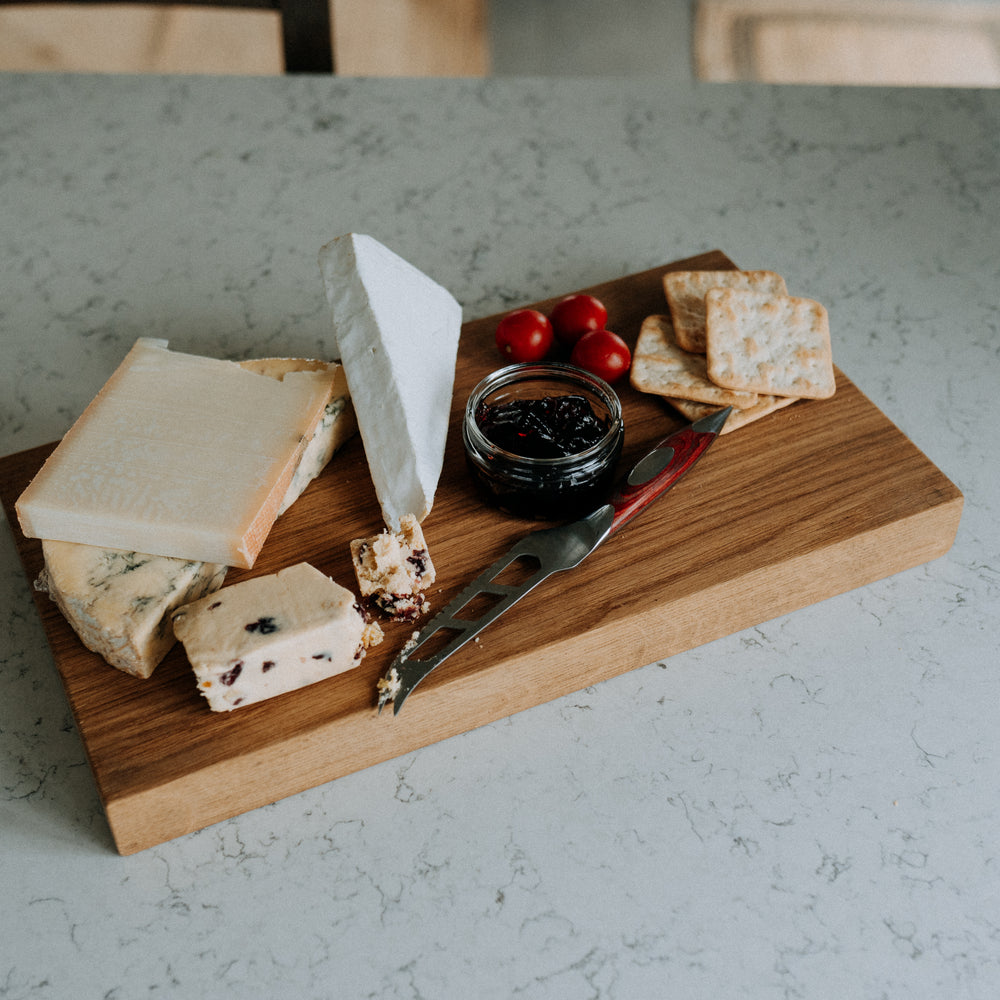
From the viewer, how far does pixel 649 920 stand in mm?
1173

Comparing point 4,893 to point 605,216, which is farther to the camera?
point 605,216

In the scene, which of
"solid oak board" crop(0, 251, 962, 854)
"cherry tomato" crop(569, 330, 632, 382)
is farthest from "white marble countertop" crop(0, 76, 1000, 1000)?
"cherry tomato" crop(569, 330, 632, 382)

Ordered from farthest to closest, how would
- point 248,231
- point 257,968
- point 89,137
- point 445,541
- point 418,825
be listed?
point 89,137, point 248,231, point 445,541, point 418,825, point 257,968

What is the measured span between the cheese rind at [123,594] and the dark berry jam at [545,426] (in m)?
0.42

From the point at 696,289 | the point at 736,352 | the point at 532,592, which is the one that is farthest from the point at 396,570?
the point at 696,289

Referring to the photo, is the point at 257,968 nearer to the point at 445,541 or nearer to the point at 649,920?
the point at 649,920

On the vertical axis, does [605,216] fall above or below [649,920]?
above

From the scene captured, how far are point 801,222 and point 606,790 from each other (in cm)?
134

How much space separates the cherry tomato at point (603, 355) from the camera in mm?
1616

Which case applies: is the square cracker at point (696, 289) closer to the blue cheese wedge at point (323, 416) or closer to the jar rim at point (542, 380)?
the jar rim at point (542, 380)

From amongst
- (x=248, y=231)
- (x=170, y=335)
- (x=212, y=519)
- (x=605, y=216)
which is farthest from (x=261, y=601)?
(x=605, y=216)

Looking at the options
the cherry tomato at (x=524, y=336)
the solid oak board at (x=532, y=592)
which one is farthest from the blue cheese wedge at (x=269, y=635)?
the cherry tomato at (x=524, y=336)

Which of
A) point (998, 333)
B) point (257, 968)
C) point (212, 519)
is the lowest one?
point (257, 968)

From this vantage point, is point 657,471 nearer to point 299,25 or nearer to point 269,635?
point 269,635
